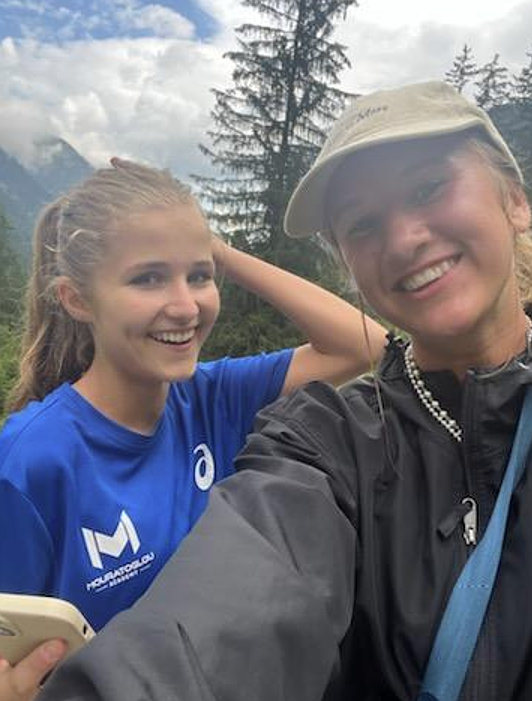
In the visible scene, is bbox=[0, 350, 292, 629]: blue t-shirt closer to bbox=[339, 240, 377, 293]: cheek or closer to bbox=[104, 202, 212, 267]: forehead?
bbox=[104, 202, 212, 267]: forehead

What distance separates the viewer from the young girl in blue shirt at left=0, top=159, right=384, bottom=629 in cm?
196

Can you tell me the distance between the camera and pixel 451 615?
134cm

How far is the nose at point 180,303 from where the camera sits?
2.36 metres

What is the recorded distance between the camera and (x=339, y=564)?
1.40 meters

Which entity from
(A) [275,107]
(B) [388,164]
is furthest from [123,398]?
(A) [275,107]

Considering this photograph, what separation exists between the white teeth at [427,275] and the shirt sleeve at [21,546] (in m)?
1.30

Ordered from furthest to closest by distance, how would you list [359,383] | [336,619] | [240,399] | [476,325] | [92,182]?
1. [240,399]
2. [92,182]
3. [359,383]
4. [476,325]
5. [336,619]

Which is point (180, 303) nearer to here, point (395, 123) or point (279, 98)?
point (395, 123)

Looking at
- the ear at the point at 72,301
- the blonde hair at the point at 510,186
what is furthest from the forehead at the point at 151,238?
the blonde hair at the point at 510,186

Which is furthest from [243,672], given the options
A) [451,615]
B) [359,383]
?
[359,383]

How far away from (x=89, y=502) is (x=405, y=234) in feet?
4.21

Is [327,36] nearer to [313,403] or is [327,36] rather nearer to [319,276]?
[319,276]

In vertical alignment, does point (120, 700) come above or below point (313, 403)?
below

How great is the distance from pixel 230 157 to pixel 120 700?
65.5 ft
